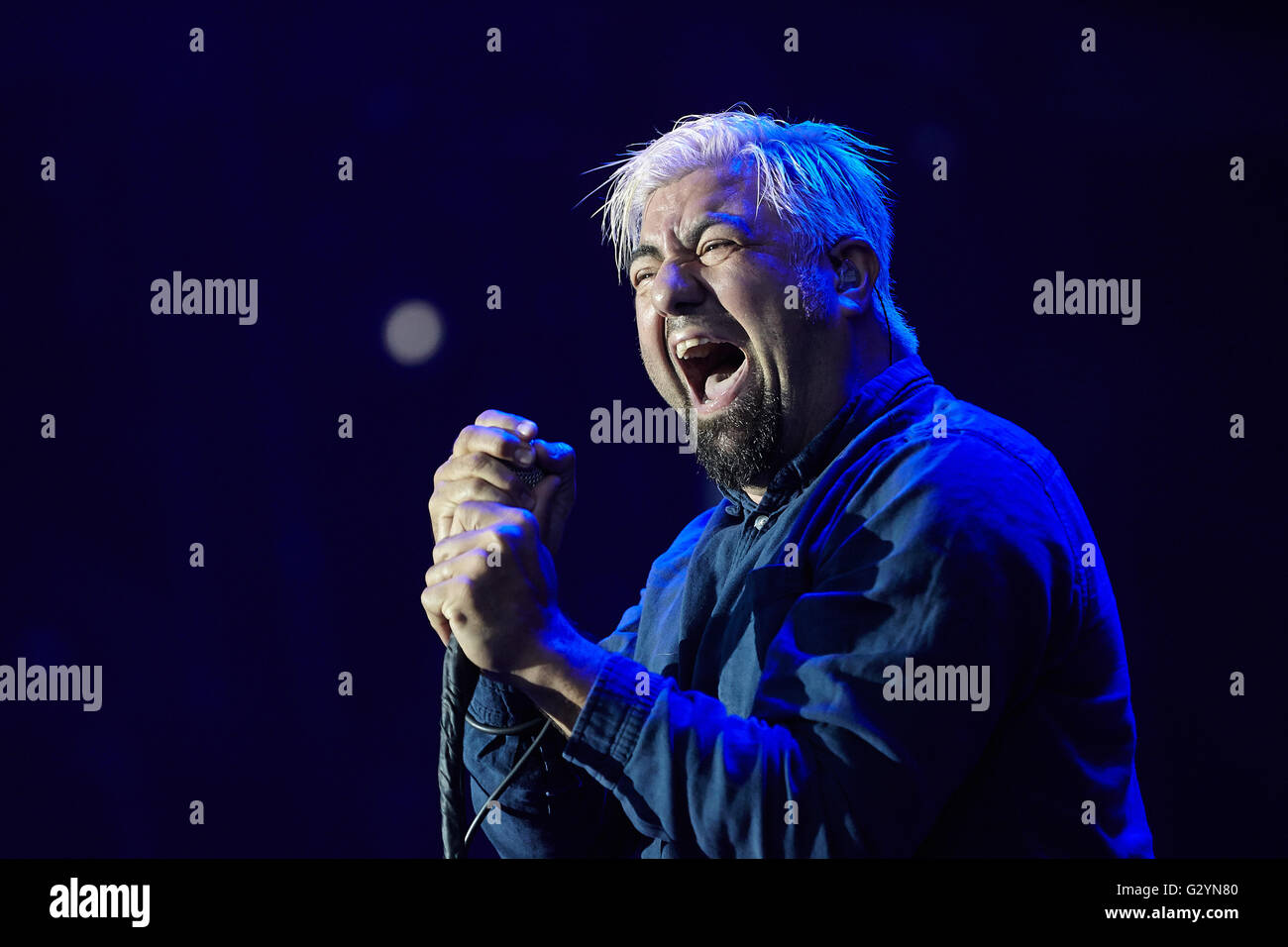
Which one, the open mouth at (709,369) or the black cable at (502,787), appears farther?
the open mouth at (709,369)

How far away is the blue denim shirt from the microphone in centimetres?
14

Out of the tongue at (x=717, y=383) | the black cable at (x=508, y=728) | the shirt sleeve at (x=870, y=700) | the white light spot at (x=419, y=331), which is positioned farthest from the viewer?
the white light spot at (x=419, y=331)

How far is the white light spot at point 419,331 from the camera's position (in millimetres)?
2232

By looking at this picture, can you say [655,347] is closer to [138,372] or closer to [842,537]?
[842,537]

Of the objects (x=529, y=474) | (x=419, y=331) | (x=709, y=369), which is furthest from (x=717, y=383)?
(x=419, y=331)

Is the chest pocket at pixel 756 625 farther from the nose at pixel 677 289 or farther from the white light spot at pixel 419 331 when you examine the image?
the white light spot at pixel 419 331

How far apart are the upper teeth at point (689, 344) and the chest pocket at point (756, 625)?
0.30 meters

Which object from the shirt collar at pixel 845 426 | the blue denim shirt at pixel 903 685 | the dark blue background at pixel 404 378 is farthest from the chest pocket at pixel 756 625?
the dark blue background at pixel 404 378

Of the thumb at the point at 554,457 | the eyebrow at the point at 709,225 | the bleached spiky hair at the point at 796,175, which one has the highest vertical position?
the bleached spiky hair at the point at 796,175

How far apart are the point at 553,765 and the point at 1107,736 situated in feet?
2.07

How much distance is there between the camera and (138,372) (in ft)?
7.48

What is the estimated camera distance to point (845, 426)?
1.37 m

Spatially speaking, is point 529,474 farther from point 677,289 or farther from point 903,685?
point 903,685
